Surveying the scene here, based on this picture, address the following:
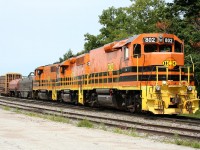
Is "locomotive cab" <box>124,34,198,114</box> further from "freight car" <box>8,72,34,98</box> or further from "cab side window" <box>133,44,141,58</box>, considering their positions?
"freight car" <box>8,72,34,98</box>

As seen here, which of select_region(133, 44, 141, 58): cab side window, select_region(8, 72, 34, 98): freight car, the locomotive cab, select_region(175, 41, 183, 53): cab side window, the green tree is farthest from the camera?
the green tree

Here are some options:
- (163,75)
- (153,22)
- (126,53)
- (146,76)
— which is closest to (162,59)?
(163,75)

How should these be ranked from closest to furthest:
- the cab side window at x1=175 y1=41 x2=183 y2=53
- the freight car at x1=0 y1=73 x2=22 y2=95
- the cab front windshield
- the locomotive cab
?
1. the locomotive cab
2. the cab front windshield
3. the cab side window at x1=175 y1=41 x2=183 y2=53
4. the freight car at x1=0 y1=73 x2=22 y2=95

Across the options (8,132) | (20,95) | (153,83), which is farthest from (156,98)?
(20,95)

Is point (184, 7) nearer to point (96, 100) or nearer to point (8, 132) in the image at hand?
point (96, 100)

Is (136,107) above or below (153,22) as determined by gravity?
below

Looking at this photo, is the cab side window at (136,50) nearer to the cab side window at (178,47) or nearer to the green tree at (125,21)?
the cab side window at (178,47)

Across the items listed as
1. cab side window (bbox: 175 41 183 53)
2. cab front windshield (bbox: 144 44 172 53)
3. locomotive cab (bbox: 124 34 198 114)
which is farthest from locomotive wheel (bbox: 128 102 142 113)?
cab side window (bbox: 175 41 183 53)

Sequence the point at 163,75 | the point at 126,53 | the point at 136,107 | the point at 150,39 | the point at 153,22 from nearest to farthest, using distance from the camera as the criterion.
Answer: the point at 163,75 → the point at 150,39 → the point at 126,53 → the point at 136,107 → the point at 153,22

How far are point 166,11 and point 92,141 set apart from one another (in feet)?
55.2

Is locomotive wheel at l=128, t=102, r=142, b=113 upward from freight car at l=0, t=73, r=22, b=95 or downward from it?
downward

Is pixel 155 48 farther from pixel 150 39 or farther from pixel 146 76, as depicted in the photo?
pixel 146 76

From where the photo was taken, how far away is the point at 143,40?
65.6ft

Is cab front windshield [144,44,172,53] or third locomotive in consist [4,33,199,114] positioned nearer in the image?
third locomotive in consist [4,33,199,114]
